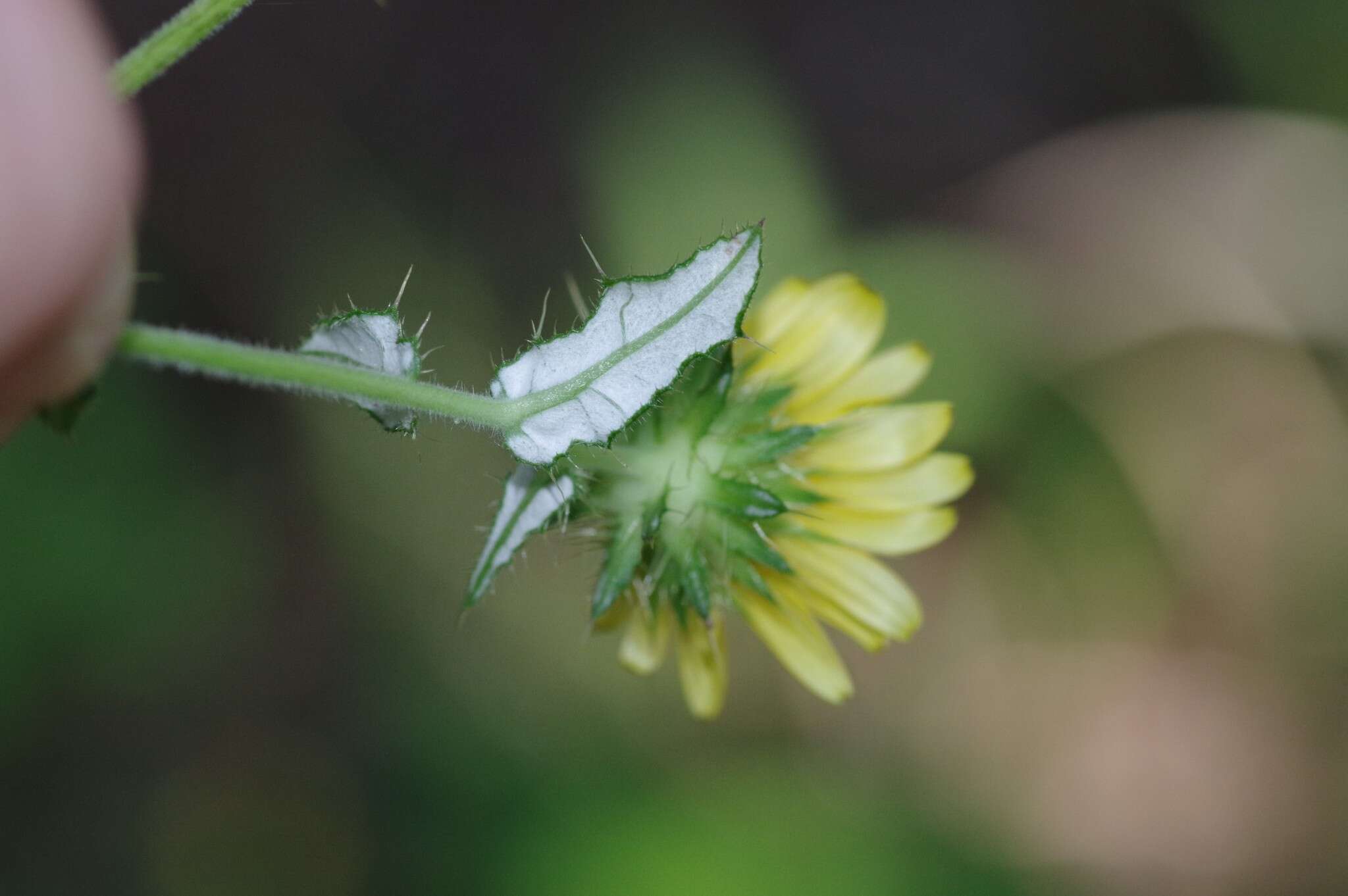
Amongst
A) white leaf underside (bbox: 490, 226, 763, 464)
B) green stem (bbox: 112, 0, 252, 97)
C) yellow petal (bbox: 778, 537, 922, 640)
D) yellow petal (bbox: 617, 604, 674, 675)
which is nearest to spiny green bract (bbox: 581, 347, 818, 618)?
yellow petal (bbox: 778, 537, 922, 640)

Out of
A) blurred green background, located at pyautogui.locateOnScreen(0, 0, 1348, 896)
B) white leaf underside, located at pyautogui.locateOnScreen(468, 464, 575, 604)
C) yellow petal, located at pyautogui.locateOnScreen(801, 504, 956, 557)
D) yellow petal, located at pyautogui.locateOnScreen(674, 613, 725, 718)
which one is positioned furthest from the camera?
blurred green background, located at pyautogui.locateOnScreen(0, 0, 1348, 896)

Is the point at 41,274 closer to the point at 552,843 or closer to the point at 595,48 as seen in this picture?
the point at 552,843

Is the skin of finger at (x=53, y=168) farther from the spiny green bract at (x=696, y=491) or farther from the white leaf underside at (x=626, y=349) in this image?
the spiny green bract at (x=696, y=491)

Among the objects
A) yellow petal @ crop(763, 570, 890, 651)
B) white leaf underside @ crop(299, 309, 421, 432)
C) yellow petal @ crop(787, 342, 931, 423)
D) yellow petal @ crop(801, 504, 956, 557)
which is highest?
yellow petal @ crop(787, 342, 931, 423)

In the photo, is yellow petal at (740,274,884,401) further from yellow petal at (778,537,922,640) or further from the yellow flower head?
yellow petal at (778,537,922,640)

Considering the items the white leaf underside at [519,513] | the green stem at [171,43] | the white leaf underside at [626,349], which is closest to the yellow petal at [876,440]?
the white leaf underside at [519,513]

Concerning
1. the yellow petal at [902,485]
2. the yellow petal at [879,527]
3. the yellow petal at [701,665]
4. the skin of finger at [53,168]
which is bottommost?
the skin of finger at [53,168]

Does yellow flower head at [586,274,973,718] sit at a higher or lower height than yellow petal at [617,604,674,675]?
higher
